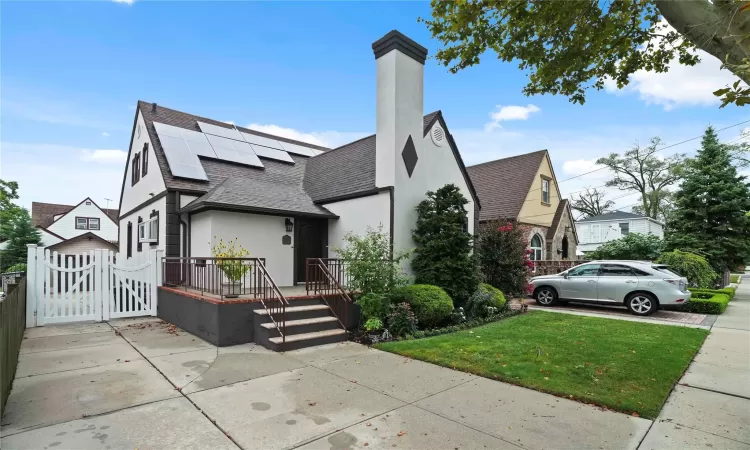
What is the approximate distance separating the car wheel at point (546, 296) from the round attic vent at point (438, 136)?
20.2 feet

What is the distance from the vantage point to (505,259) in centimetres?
1229

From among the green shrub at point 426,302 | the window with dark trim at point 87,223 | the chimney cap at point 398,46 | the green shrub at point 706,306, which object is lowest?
the green shrub at point 706,306

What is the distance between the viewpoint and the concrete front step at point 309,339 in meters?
6.39

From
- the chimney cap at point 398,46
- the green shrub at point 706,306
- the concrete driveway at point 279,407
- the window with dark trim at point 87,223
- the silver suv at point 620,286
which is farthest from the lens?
the window with dark trim at point 87,223

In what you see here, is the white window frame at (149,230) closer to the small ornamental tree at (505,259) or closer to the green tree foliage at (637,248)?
the small ornamental tree at (505,259)

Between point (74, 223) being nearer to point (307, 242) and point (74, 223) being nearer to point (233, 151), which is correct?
point (233, 151)

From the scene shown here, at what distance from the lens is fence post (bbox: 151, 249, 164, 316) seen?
31.6ft

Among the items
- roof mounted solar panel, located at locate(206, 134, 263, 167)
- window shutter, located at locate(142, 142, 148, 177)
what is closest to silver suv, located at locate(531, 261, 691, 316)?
roof mounted solar panel, located at locate(206, 134, 263, 167)

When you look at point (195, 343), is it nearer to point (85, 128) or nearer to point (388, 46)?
point (388, 46)

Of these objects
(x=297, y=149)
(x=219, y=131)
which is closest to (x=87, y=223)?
(x=219, y=131)

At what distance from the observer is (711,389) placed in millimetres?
4738

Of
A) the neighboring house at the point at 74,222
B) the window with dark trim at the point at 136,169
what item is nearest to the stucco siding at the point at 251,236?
the window with dark trim at the point at 136,169

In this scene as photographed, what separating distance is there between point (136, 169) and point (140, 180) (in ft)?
3.60

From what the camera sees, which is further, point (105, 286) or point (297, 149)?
point (297, 149)
